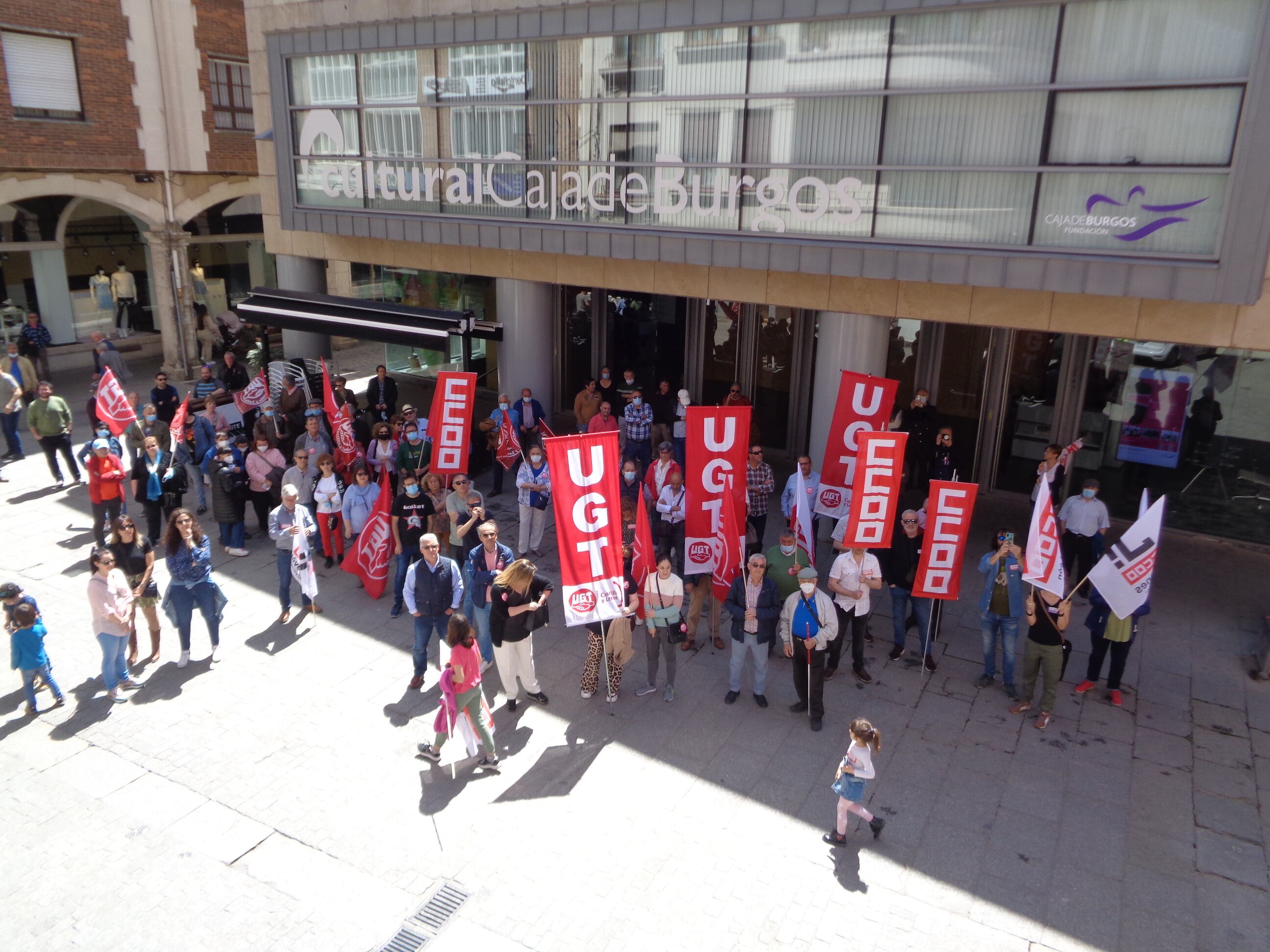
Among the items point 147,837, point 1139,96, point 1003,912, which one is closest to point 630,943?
point 1003,912

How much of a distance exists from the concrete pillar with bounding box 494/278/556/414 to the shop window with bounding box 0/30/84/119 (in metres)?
11.8

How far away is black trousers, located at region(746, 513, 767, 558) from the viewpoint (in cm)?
1191

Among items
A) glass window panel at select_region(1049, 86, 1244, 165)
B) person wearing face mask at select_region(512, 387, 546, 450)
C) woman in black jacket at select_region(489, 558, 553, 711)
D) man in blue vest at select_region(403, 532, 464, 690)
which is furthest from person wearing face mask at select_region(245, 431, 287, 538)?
glass window panel at select_region(1049, 86, 1244, 165)

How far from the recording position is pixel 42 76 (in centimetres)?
2052

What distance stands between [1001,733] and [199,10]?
2445cm

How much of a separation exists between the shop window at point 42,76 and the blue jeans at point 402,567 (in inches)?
639

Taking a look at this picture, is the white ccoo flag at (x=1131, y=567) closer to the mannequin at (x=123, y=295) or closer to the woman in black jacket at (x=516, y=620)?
the woman in black jacket at (x=516, y=620)

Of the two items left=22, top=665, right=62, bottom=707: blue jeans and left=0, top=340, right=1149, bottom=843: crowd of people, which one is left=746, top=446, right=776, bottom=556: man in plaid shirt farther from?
left=22, top=665, right=62, bottom=707: blue jeans

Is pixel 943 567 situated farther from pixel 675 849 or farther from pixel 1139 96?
pixel 1139 96

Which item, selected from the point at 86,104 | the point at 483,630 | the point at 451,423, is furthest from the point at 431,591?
the point at 86,104

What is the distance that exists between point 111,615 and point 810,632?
6.84 meters

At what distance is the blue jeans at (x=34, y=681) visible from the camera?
30.0 ft

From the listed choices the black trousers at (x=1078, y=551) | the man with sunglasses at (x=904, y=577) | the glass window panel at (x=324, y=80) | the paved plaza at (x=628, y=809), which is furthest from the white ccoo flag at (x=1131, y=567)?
the glass window panel at (x=324, y=80)

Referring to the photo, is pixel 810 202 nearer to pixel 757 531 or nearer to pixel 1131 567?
pixel 757 531
